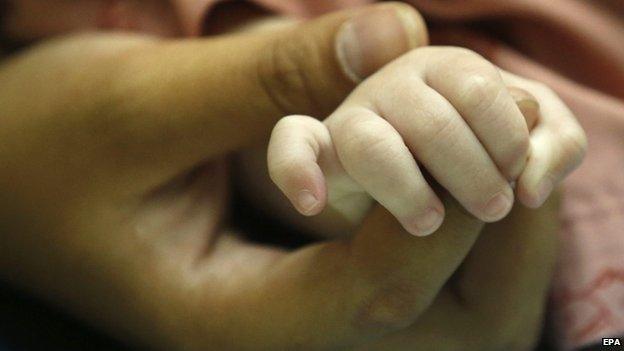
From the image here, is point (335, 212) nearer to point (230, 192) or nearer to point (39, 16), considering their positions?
point (230, 192)

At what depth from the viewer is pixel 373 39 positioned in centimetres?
48

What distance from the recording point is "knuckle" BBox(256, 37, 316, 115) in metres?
0.49

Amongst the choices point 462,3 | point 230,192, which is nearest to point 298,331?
point 230,192

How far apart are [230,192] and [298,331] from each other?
0.18 meters

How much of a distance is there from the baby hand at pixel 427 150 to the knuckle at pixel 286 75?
6 centimetres

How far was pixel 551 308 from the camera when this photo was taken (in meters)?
0.57

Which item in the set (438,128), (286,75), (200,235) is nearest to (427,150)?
(438,128)

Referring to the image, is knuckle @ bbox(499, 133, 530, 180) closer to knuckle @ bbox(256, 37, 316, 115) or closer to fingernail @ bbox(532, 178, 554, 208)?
fingernail @ bbox(532, 178, 554, 208)

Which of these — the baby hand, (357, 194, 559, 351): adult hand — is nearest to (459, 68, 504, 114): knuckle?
the baby hand

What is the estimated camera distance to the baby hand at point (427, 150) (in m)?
0.40

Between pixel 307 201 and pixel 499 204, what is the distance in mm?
106

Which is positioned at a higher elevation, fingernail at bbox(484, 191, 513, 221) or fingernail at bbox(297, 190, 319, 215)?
fingernail at bbox(297, 190, 319, 215)
